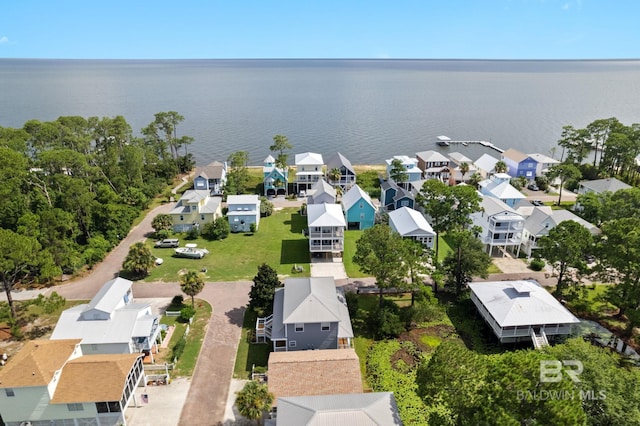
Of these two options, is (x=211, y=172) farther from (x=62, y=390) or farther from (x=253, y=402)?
(x=253, y=402)

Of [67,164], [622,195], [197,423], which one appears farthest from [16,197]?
[622,195]

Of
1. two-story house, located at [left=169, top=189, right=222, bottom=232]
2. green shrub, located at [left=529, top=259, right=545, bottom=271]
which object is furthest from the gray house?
two-story house, located at [left=169, top=189, right=222, bottom=232]

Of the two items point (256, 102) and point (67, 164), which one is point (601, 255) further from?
point (256, 102)

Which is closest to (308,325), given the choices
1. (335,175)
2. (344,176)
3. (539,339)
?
(539,339)

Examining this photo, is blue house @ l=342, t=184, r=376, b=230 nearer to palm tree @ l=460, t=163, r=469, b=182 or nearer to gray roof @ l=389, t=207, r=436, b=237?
gray roof @ l=389, t=207, r=436, b=237

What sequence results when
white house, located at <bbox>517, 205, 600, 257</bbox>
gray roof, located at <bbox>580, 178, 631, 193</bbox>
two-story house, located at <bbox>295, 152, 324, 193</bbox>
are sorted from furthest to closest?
two-story house, located at <bbox>295, 152, 324, 193</bbox> → gray roof, located at <bbox>580, 178, 631, 193</bbox> → white house, located at <bbox>517, 205, 600, 257</bbox>

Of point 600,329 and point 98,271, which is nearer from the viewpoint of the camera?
point 600,329

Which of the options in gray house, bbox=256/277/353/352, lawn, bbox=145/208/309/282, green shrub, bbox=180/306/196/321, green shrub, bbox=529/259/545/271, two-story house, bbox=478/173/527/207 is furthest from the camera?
two-story house, bbox=478/173/527/207

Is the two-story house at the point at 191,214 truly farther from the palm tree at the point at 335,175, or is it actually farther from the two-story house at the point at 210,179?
the palm tree at the point at 335,175
